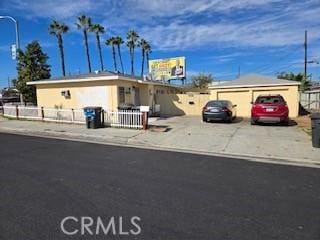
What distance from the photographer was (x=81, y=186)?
594cm

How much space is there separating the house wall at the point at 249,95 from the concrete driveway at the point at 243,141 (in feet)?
24.8

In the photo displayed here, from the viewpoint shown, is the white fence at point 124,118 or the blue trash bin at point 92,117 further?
the blue trash bin at point 92,117

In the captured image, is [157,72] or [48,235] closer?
[48,235]

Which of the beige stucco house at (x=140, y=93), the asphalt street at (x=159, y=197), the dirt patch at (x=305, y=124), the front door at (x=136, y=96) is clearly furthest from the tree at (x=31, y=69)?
the dirt patch at (x=305, y=124)

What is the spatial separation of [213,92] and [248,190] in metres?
18.2

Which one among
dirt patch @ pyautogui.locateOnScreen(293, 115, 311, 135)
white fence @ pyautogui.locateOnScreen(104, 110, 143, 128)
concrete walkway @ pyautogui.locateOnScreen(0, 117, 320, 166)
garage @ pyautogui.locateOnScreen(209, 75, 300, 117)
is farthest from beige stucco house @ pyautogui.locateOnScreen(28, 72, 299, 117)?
concrete walkway @ pyautogui.locateOnScreen(0, 117, 320, 166)

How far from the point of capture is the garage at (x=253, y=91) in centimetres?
2138

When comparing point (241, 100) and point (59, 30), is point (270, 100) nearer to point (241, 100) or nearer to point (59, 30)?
point (241, 100)

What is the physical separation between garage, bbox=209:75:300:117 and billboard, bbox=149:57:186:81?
51.9 feet

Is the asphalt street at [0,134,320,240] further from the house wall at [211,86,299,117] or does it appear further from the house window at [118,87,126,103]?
the house wall at [211,86,299,117]

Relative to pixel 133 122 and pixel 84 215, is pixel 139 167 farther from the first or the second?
pixel 133 122

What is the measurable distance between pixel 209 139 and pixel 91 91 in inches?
384

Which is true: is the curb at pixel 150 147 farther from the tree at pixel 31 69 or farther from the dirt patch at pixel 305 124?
the tree at pixel 31 69

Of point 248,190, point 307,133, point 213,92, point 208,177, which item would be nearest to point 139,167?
point 208,177
